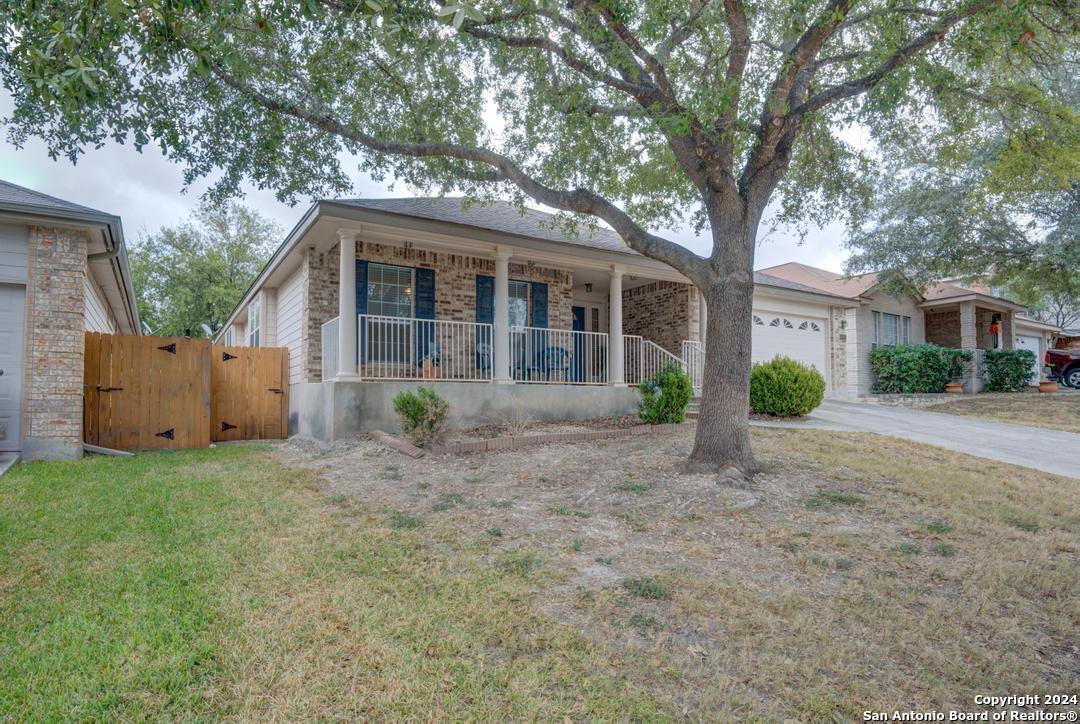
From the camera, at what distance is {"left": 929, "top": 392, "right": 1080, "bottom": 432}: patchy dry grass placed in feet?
37.7

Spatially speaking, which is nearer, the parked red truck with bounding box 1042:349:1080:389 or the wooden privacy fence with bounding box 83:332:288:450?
the wooden privacy fence with bounding box 83:332:288:450

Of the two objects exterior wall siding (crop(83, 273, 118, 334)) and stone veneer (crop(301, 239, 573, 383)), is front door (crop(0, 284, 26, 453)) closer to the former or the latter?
exterior wall siding (crop(83, 273, 118, 334))

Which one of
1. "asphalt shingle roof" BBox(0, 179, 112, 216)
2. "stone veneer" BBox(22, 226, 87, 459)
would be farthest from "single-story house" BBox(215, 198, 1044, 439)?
"stone veneer" BBox(22, 226, 87, 459)

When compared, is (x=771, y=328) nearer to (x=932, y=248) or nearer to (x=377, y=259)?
(x=932, y=248)

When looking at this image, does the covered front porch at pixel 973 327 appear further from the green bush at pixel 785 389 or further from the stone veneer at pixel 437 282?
the stone veneer at pixel 437 282

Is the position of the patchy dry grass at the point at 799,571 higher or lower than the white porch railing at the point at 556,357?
lower

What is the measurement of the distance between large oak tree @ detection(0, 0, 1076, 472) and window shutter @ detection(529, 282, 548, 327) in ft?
11.2

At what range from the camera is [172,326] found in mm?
28000

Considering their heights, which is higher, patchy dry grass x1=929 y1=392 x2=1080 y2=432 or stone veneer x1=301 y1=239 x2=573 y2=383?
stone veneer x1=301 y1=239 x2=573 y2=383

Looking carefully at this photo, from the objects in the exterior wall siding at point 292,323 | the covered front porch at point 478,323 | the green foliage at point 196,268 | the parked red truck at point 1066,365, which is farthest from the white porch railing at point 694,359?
the green foliage at point 196,268

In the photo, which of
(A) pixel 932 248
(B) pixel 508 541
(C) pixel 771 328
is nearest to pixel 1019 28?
(B) pixel 508 541

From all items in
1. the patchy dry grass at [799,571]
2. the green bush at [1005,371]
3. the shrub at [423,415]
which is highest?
the green bush at [1005,371]

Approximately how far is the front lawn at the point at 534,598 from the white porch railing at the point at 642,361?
6.58 m

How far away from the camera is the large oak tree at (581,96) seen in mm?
5152
